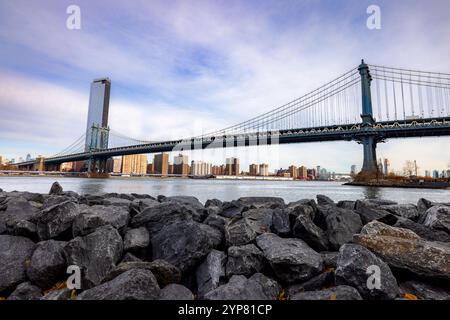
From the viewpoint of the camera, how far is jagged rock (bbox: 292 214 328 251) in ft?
9.90

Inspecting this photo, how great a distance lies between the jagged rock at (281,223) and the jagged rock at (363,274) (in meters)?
0.96

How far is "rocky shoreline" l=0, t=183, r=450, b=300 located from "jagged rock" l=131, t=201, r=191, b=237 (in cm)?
1

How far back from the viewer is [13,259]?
2.69 meters

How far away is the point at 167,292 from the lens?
2.17m

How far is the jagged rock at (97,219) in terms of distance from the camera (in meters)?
3.01

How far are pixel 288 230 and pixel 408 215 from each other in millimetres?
2587

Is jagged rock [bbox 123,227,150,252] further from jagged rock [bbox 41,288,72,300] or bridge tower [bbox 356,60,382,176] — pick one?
bridge tower [bbox 356,60,382,176]

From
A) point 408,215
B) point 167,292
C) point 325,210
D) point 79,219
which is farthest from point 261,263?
point 408,215

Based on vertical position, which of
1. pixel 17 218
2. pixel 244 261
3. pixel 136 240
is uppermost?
pixel 17 218

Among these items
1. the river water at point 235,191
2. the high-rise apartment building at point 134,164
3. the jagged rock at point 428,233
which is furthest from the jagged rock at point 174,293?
the high-rise apartment building at point 134,164

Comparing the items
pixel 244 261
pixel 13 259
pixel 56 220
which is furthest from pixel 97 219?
pixel 244 261

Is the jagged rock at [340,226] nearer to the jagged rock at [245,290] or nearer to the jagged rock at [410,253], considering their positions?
the jagged rock at [410,253]

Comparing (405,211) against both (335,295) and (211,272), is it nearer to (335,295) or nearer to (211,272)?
(335,295)

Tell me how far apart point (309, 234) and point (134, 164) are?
211 feet
